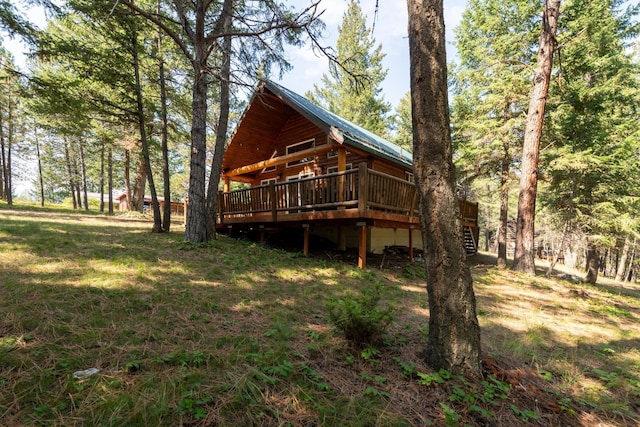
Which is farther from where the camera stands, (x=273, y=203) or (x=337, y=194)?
(x=273, y=203)

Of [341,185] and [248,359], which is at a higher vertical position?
[341,185]

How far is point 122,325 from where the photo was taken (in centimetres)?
301

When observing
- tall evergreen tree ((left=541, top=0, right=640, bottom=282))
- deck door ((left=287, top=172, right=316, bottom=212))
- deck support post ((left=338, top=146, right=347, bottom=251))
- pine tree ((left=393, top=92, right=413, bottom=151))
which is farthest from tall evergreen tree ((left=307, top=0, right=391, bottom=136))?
deck door ((left=287, top=172, right=316, bottom=212))

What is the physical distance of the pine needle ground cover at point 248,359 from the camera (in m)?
1.97

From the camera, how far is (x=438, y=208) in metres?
2.70

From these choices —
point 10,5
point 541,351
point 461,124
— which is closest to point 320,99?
point 461,124

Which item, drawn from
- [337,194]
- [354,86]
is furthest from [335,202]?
[354,86]

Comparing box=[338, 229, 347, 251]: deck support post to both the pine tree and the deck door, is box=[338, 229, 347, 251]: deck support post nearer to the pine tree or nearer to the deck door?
the deck door

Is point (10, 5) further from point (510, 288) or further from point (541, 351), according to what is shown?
point (510, 288)

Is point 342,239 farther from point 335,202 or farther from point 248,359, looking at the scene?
point 248,359

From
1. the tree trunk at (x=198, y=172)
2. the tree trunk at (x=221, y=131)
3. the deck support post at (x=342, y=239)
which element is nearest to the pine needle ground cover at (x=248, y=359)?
the tree trunk at (x=198, y=172)

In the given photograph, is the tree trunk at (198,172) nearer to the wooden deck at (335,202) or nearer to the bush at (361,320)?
the wooden deck at (335,202)

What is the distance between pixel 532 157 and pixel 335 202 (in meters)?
6.97

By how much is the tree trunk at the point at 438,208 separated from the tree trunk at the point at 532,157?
857 centimetres
